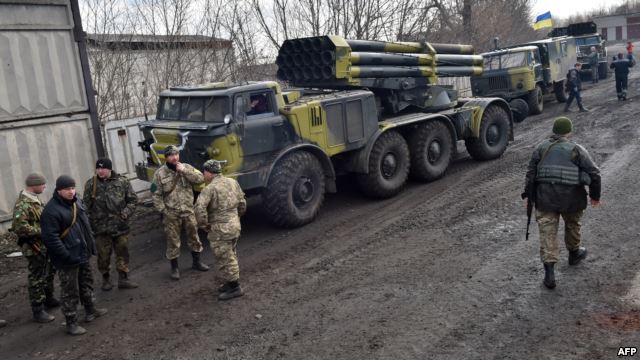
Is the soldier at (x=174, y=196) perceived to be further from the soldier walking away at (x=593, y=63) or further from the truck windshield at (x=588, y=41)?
the truck windshield at (x=588, y=41)

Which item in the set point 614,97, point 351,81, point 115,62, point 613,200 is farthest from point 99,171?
point 614,97

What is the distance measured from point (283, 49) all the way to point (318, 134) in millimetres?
2152

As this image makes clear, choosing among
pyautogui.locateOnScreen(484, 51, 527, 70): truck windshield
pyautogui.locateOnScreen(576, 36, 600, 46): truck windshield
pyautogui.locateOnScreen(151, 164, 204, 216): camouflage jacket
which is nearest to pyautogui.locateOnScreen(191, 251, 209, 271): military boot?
pyautogui.locateOnScreen(151, 164, 204, 216): camouflage jacket

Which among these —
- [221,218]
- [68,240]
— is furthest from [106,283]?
[221,218]

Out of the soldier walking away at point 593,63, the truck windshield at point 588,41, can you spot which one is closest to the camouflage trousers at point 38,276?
the soldier walking away at point 593,63

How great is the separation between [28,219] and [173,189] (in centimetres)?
158

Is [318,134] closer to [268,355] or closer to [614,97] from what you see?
[268,355]

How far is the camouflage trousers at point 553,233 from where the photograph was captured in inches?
214

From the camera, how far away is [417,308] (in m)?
5.25

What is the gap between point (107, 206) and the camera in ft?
19.8

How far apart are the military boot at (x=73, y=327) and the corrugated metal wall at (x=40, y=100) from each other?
13.0 feet

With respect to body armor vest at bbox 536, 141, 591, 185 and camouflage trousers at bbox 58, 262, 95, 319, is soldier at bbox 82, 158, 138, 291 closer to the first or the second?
camouflage trousers at bbox 58, 262, 95, 319

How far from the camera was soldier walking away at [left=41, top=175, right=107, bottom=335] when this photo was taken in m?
4.98

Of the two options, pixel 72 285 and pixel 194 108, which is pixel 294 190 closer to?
pixel 194 108
